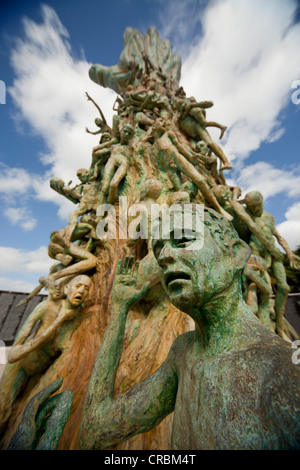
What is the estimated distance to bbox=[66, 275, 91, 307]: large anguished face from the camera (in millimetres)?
2953

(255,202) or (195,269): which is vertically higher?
(255,202)

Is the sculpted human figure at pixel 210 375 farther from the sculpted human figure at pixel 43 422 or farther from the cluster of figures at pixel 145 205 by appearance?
the sculpted human figure at pixel 43 422

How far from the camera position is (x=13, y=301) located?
632 centimetres

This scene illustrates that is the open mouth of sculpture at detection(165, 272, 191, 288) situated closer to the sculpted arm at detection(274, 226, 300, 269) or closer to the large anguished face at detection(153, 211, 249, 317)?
the large anguished face at detection(153, 211, 249, 317)

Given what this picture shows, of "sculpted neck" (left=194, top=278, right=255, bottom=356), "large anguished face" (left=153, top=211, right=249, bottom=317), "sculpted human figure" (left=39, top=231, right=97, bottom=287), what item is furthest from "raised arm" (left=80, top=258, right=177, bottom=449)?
"sculpted human figure" (left=39, top=231, right=97, bottom=287)

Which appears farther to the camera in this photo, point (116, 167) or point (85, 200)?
point (116, 167)

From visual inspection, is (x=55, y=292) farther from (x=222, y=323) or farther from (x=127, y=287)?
(x=222, y=323)

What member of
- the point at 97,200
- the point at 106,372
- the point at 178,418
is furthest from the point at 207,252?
the point at 97,200

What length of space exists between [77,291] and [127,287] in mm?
1676

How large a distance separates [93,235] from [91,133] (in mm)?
3943

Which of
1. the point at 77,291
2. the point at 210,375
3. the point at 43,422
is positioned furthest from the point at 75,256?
the point at 210,375

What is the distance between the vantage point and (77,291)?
2986 mm

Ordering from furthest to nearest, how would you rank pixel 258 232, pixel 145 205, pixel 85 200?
pixel 85 200 → pixel 258 232 → pixel 145 205
